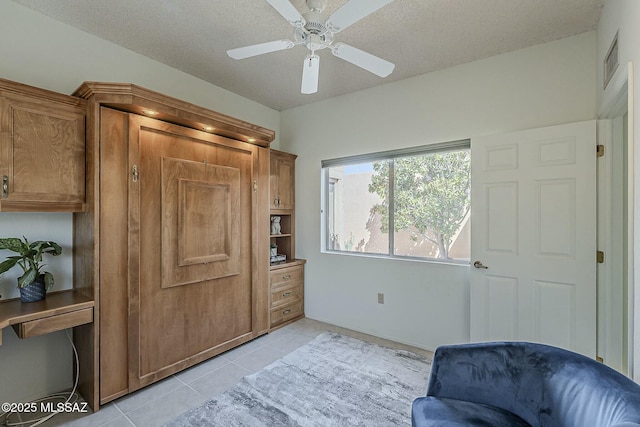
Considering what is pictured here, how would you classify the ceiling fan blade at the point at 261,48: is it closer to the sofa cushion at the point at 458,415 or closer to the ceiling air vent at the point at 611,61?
the ceiling air vent at the point at 611,61

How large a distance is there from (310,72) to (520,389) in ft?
6.82

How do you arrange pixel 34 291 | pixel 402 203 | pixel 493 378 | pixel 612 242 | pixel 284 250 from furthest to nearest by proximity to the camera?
pixel 284 250
pixel 402 203
pixel 612 242
pixel 34 291
pixel 493 378

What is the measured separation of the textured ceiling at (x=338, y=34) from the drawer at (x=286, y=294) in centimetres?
242

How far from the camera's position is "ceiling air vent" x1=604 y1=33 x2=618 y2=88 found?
1741mm

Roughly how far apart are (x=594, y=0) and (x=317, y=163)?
8.84ft

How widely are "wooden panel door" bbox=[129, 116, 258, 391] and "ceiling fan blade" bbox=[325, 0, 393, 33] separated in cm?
154

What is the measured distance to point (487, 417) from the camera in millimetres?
1263

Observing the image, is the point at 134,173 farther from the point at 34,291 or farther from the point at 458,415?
the point at 458,415

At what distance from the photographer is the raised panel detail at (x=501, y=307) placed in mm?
2389

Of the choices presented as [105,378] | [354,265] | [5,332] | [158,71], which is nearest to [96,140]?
Result: [158,71]

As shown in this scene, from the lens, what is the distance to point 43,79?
2.15 m

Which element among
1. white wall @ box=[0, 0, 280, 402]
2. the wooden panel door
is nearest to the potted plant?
white wall @ box=[0, 0, 280, 402]

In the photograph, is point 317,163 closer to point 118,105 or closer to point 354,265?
point 354,265

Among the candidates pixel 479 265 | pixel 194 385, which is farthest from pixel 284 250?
pixel 479 265
